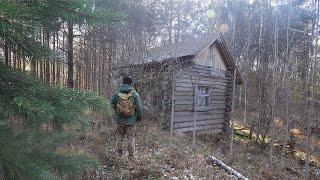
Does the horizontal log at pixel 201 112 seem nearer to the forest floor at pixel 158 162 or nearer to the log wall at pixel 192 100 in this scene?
the log wall at pixel 192 100

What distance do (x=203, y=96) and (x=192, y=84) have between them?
3240 mm

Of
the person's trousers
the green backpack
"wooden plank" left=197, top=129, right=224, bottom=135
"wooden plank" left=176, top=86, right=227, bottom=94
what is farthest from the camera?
"wooden plank" left=197, top=129, right=224, bottom=135

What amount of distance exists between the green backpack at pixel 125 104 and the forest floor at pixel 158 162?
1235mm

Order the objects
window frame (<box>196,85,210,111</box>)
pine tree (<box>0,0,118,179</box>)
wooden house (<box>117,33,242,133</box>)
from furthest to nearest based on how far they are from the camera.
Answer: window frame (<box>196,85,210,111</box>)
wooden house (<box>117,33,242,133</box>)
pine tree (<box>0,0,118,179</box>)

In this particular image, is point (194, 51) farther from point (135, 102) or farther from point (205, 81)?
point (135, 102)

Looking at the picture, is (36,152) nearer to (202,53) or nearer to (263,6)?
(202,53)

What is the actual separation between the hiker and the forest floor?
0.62 meters

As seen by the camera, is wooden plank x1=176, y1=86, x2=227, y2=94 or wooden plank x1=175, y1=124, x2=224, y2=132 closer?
wooden plank x1=176, y1=86, x2=227, y2=94

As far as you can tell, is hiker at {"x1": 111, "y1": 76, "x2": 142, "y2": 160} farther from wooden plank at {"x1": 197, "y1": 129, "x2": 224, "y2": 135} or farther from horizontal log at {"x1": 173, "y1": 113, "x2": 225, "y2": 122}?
wooden plank at {"x1": 197, "y1": 129, "x2": 224, "y2": 135}

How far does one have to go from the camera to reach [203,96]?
16609mm

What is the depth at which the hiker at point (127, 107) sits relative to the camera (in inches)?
305

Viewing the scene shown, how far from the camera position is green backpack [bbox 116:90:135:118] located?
7.73 meters

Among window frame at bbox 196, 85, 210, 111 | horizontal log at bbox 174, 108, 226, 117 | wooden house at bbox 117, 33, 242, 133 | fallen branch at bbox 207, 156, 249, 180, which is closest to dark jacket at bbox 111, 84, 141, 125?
fallen branch at bbox 207, 156, 249, 180

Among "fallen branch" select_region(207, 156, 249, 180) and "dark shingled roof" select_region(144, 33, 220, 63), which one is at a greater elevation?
"dark shingled roof" select_region(144, 33, 220, 63)
